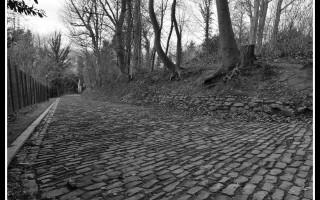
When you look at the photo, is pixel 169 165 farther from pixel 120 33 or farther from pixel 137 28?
pixel 120 33

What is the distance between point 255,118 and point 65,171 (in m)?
6.18

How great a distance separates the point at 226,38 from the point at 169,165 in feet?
26.6

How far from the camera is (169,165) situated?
3.26 m

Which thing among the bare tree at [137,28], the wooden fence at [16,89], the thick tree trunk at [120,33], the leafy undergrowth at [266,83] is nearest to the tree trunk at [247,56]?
the leafy undergrowth at [266,83]

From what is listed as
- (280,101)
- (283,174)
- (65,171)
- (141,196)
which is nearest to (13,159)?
(65,171)

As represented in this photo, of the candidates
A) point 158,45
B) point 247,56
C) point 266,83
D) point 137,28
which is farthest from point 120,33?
point 266,83

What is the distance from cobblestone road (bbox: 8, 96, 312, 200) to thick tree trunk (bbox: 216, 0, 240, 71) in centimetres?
546

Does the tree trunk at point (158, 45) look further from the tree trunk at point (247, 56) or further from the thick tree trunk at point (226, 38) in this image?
the tree trunk at point (247, 56)

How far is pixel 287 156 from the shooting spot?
11.4 feet

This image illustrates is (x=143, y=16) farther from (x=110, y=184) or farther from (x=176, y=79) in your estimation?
(x=110, y=184)

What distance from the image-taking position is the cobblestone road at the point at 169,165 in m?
2.45

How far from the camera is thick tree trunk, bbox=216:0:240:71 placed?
9.77 metres

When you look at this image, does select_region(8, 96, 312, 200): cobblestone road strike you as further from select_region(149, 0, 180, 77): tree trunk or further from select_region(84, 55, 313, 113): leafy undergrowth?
select_region(149, 0, 180, 77): tree trunk

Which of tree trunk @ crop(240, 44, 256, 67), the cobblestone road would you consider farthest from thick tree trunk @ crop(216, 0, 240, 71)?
the cobblestone road
